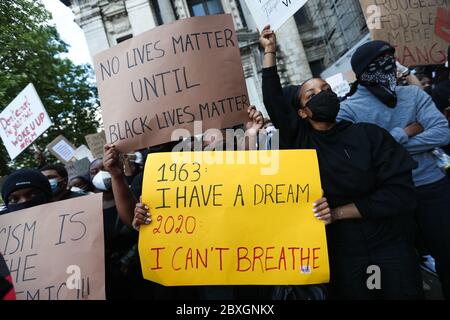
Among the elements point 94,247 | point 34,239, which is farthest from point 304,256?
point 34,239

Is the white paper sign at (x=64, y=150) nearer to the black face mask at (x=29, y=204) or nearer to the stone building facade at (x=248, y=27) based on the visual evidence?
the black face mask at (x=29, y=204)

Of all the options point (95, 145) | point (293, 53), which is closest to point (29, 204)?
point (95, 145)

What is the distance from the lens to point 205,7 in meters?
16.9

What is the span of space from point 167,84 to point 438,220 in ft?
6.02

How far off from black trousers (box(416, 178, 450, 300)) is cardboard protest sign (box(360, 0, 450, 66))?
1.49 metres

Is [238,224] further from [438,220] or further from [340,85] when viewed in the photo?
[340,85]

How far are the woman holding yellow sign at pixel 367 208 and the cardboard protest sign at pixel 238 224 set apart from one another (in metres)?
0.13

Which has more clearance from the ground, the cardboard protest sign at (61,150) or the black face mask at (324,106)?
the black face mask at (324,106)

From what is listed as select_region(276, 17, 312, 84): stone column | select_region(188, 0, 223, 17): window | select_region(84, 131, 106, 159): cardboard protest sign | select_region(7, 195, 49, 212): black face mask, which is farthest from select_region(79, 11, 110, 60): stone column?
select_region(7, 195, 49, 212): black face mask

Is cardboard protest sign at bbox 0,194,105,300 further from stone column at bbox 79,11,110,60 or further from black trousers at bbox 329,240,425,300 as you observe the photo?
stone column at bbox 79,11,110,60

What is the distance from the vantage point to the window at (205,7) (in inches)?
663

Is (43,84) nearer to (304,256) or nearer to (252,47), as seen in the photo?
(252,47)

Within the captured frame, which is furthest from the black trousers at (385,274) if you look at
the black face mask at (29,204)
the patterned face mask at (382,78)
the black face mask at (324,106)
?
the black face mask at (29,204)
